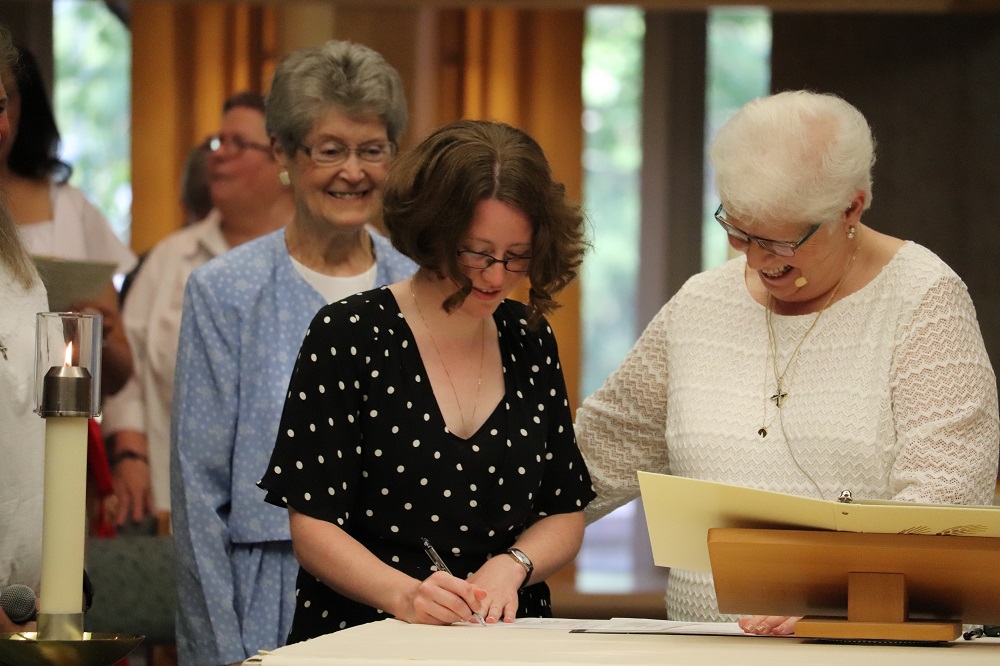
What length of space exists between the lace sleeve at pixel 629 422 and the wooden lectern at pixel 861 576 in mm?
713

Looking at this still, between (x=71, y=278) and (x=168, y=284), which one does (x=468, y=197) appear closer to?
(x=71, y=278)

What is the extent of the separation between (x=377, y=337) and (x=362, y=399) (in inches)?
3.9

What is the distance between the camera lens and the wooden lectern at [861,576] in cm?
158

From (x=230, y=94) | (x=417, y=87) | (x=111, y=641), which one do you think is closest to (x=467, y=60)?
(x=417, y=87)

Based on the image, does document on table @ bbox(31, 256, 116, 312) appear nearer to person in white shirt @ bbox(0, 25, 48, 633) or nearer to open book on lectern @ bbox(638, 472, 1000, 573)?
person in white shirt @ bbox(0, 25, 48, 633)

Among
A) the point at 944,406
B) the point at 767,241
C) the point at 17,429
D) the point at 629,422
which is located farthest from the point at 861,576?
the point at 17,429

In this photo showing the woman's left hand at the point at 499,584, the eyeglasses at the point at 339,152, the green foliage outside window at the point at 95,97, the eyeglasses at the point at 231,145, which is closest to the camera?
the woman's left hand at the point at 499,584

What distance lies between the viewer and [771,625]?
1777 mm

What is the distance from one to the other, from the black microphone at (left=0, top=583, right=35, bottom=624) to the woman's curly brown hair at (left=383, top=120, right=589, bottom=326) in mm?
737

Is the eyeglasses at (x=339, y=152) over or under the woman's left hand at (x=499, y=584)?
over

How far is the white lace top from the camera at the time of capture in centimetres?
204

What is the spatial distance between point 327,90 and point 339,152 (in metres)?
0.12

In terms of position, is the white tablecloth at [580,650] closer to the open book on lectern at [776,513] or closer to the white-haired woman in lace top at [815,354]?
the open book on lectern at [776,513]

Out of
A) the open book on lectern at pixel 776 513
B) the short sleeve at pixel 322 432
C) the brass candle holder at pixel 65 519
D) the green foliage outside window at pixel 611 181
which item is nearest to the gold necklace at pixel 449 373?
the short sleeve at pixel 322 432
